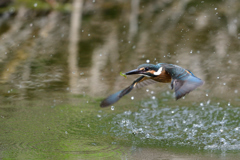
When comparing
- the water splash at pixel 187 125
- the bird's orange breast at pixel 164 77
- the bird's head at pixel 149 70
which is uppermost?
the bird's head at pixel 149 70

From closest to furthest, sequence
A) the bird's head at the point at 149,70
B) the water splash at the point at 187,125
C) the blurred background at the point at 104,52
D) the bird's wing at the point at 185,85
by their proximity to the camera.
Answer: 1. the bird's wing at the point at 185,85
2. the bird's head at the point at 149,70
3. the water splash at the point at 187,125
4. the blurred background at the point at 104,52

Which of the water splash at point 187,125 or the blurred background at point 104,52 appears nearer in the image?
the water splash at point 187,125

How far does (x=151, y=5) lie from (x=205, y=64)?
575 centimetres

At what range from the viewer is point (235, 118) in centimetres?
415

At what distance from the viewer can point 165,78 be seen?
3541 millimetres

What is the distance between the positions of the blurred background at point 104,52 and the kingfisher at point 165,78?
48 cm

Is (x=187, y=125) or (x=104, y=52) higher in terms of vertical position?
(x=104, y=52)


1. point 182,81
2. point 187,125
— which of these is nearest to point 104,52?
point 187,125

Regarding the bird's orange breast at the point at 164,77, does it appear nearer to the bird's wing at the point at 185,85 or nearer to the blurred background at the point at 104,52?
the bird's wing at the point at 185,85

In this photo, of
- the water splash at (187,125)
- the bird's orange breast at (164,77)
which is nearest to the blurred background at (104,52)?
the water splash at (187,125)

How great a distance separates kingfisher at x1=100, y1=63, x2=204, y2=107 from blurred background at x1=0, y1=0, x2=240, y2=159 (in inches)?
19.0

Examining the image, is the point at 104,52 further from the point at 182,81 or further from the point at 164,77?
the point at 182,81

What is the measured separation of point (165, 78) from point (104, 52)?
4.06m

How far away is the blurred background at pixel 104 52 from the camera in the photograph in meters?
4.76
